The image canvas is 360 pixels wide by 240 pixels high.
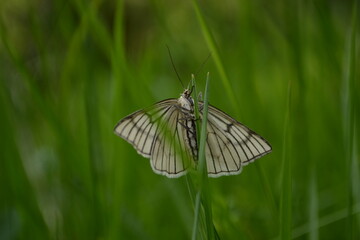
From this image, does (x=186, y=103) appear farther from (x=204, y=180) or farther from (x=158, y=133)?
(x=204, y=180)

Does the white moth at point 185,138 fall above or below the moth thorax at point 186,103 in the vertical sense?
below

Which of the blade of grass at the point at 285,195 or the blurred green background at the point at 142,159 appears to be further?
the blurred green background at the point at 142,159

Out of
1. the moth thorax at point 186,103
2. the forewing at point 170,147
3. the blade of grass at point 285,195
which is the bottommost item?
the blade of grass at point 285,195

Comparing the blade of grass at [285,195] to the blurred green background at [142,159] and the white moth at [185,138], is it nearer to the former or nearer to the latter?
the blurred green background at [142,159]

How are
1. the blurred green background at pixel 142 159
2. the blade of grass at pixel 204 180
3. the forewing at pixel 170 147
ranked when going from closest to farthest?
the blade of grass at pixel 204 180, the forewing at pixel 170 147, the blurred green background at pixel 142 159

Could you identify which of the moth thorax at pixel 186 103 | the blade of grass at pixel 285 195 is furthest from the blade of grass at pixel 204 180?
the moth thorax at pixel 186 103

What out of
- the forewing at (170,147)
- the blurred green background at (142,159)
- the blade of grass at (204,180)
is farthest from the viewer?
the blurred green background at (142,159)

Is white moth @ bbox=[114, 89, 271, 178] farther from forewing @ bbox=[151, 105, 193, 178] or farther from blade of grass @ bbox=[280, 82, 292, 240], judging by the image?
blade of grass @ bbox=[280, 82, 292, 240]
